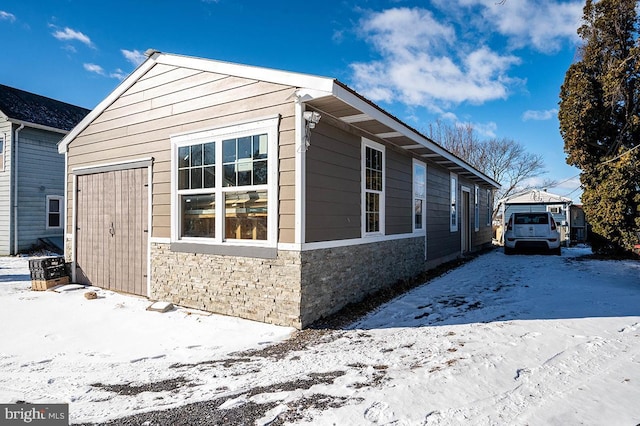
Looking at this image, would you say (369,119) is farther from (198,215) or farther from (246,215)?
(198,215)

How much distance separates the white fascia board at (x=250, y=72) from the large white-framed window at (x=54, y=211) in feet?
33.7

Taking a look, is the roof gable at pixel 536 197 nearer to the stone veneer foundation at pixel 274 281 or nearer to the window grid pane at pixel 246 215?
the stone veneer foundation at pixel 274 281

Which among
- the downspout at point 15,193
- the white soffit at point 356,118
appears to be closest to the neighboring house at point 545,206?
the white soffit at point 356,118

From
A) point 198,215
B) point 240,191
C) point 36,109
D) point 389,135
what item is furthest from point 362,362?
point 36,109

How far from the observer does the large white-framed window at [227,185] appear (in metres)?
4.80

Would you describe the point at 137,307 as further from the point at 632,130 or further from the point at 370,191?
the point at 632,130

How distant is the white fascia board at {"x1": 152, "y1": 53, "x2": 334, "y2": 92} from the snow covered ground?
10.2 feet

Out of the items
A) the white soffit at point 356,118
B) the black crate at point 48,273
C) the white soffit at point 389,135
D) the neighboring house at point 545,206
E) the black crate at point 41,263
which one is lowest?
the black crate at point 48,273

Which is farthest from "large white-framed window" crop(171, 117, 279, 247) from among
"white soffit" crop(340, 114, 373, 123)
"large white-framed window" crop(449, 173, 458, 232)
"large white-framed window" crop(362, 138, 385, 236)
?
"large white-framed window" crop(449, 173, 458, 232)

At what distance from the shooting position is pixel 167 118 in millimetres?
5984

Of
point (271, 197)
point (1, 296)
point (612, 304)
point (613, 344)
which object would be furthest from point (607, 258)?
point (1, 296)

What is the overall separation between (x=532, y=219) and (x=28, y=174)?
57.4ft

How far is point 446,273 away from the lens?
28.5ft

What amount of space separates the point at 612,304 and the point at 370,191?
4.06m
